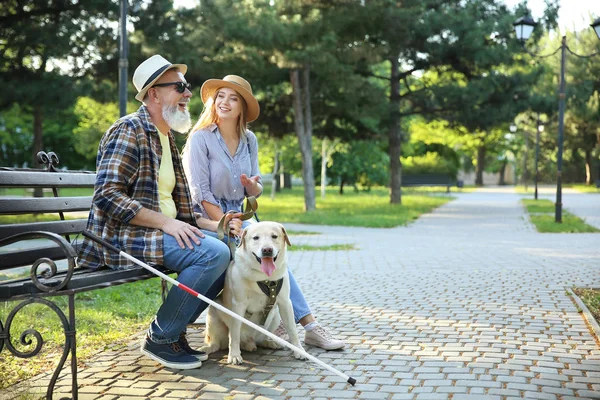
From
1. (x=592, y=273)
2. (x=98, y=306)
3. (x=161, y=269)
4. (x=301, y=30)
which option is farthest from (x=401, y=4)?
(x=161, y=269)

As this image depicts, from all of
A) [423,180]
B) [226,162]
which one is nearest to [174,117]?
[226,162]

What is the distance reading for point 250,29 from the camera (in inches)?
818

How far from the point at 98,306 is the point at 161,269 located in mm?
2577

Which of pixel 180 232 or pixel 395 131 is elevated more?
pixel 395 131

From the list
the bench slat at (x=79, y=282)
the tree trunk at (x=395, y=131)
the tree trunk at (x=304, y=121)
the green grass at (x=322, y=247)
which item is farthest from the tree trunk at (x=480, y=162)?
the bench slat at (x=79, y=282)

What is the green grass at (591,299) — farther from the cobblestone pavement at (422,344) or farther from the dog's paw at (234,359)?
the dog's paw at (234,359)

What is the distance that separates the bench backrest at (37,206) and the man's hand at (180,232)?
0.94 m

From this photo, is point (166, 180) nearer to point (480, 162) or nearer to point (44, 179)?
point (44, 179)

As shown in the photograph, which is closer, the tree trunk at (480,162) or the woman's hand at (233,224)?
the woman's hand at (233,224)

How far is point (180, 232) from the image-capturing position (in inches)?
176

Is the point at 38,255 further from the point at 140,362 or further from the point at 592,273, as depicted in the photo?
the point at 592,273

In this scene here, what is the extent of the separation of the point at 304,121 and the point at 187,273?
20485 millimetres

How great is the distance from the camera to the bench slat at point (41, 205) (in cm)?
454

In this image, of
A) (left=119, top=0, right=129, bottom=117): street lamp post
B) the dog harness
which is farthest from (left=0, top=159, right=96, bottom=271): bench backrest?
(left=119, top=0, right=129, bottom=117): street lamp post
